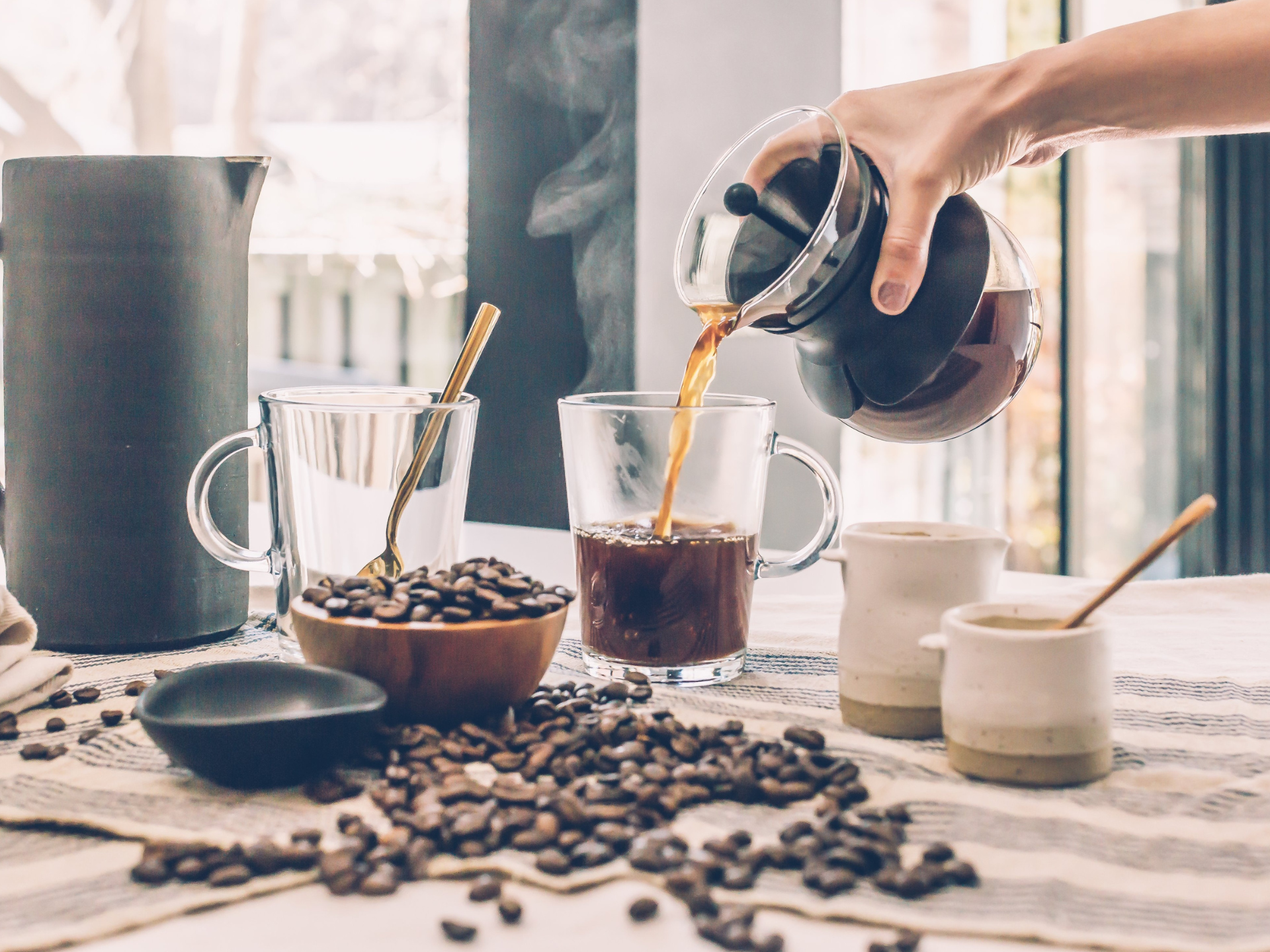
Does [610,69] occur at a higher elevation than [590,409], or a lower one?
higher

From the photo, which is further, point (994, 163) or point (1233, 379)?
point (1233, 379)

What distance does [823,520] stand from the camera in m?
1.10

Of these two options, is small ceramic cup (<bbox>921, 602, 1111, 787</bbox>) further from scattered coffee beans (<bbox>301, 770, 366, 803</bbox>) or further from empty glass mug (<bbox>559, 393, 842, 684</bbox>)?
scattered coffee beans (<bbox>301, 770, 366, 803</bbox>)

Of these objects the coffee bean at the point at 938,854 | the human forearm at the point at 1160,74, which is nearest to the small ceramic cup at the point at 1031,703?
the coffee bean at the point at 938,854

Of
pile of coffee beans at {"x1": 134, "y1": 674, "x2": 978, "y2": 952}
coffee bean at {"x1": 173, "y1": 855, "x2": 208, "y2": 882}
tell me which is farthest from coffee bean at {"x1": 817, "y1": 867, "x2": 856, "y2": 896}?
coffee bean at {"x1": 173, "y1": 855, "x2": 208, "y2": 882}

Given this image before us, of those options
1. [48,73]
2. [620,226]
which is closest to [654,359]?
[620,226]

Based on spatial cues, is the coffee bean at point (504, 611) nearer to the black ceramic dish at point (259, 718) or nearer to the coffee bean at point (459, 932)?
the black ceramic dish at point (259, 718)

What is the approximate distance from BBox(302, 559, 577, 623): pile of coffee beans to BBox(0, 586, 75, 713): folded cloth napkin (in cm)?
23

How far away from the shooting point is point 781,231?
3.36 ft

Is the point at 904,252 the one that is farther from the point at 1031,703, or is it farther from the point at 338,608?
the point at 338,608

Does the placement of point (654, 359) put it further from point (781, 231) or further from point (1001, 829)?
point (1001, 829)

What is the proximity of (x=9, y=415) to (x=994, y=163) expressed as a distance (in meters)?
0.99

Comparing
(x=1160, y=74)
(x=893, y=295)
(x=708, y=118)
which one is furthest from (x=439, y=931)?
(x=708, y=118)

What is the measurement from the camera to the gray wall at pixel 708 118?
8.81 feet
